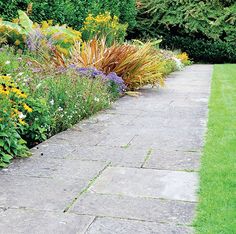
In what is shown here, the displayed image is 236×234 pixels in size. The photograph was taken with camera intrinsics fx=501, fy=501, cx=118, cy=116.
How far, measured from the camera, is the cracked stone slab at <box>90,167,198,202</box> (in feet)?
12.4

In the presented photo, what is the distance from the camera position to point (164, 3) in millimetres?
20516

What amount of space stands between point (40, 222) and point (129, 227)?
1.87ft

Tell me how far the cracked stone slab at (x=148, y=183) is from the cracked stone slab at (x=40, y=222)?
57cm

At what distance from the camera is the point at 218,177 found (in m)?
4.11

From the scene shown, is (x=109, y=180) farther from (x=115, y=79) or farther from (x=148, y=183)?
(x=115, y=79)

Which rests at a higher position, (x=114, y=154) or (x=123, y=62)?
(x=123, y=62)

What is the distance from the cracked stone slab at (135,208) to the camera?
3.31 m

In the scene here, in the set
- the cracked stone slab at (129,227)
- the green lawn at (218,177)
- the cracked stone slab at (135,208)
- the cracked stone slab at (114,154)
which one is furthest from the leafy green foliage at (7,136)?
the green lawn at (218,177)

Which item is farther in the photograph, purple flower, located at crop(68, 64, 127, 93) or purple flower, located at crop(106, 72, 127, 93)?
purple flower, located at crop(106, 72, 127, 93)

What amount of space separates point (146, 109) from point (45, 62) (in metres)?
2.18

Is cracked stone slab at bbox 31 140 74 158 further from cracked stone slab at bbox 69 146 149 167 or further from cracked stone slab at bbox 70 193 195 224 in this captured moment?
cracked stone slab at bbox 70 193 195 224

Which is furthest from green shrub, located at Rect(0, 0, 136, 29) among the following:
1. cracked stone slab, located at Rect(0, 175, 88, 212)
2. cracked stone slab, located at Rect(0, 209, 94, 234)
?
cracked stone slab, located at Rect(0, 209, 94, 234)

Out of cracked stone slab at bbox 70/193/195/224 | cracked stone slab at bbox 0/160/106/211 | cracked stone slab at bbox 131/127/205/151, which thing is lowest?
cracked stone slab at bbox 131/127/205/151

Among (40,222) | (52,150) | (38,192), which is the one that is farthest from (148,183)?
(52,150)
